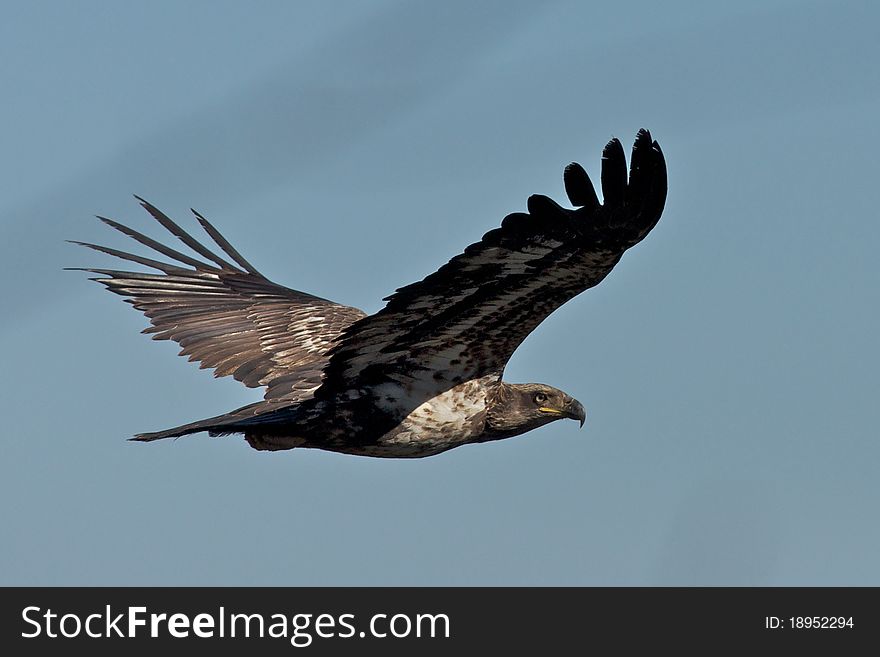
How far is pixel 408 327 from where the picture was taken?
33.7 ft

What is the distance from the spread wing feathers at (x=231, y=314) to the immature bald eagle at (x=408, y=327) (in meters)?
0.02

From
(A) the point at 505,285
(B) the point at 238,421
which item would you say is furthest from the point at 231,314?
(A) the point at 505,285

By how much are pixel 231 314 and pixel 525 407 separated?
295cm

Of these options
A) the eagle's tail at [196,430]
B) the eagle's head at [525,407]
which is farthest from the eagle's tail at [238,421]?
the eagle's head at [525,407]

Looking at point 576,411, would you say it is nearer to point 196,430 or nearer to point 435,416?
point 435,416

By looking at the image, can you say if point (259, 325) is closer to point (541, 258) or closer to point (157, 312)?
point (157, 312)

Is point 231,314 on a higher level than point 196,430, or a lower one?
higher

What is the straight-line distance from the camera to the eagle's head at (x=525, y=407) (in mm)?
11188

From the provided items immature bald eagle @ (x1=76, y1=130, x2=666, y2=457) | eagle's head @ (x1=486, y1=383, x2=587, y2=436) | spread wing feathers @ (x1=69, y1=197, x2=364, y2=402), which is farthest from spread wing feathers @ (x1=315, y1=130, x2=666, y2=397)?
spread wing feathers @ (x1=69, y1=197, x2=364, y2=402)

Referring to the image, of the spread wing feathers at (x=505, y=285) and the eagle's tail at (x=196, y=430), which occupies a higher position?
the spread wing feathers at (x=505, y=285)

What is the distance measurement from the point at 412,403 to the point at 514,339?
0.87 m

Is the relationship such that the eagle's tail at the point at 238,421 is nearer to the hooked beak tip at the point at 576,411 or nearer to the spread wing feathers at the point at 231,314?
the spread wing feathers at the point at 231,314

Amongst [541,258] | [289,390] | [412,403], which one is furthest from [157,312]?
[541,258]

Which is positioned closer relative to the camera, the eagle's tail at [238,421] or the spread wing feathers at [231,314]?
the eagle's tail at [238,421]
